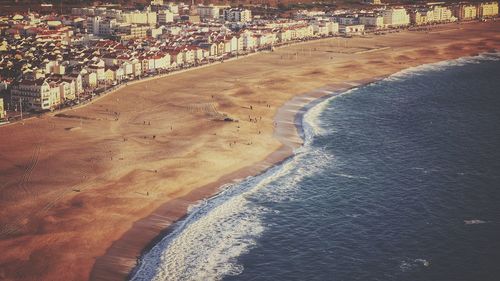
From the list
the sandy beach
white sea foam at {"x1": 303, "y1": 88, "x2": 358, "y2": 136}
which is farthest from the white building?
white sea foam at {"x1": 303, "y1": 88, "x2": 358, "y2": 136}

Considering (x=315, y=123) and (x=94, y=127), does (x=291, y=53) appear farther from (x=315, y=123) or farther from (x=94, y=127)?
(x=94, y=127)

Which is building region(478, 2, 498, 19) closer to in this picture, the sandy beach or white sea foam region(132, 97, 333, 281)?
the sandy beach

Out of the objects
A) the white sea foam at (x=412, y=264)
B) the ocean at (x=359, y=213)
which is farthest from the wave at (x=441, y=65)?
the white sea foam at (x=412, y=264)

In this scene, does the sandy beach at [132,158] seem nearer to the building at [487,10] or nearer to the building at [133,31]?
the building at [133,31]

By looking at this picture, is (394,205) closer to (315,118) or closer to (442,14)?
(315,118)

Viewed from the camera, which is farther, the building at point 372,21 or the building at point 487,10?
the building at point 487,10
